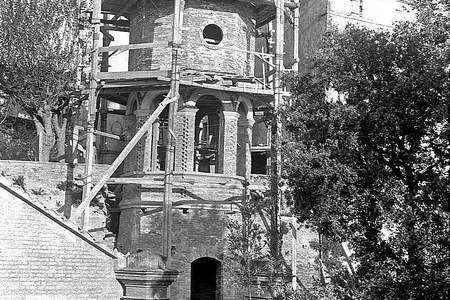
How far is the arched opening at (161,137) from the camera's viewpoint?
753 inches

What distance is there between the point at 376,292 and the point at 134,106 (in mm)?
12887

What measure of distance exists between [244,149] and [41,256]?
27.1 feet

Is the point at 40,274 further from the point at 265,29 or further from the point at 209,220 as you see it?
the point at 265,29

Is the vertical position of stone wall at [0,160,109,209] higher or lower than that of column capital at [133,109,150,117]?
lower

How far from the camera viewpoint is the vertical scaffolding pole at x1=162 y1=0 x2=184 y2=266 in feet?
54.7

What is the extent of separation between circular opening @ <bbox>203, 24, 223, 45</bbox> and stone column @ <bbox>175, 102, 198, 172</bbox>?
252 cm

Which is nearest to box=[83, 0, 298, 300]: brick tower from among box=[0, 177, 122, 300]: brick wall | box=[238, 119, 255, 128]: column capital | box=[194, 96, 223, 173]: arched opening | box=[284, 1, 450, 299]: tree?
box=[238, 119, 255, 128]: column capital

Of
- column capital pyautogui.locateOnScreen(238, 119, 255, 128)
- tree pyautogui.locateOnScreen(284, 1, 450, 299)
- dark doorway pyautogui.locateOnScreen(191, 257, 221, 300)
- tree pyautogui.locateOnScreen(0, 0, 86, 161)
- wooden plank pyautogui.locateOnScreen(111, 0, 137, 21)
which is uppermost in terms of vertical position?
wooden plank pyautogui.locateOnScreen(111, 0, 137, 21)

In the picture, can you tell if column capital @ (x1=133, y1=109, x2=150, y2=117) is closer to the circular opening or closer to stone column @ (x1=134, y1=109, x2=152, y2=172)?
stone column @ (x1=134, y1=109, x2=152, y2=172)

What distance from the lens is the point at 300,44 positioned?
26125 mm

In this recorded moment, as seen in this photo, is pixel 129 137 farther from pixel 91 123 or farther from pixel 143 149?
pixel 91 123

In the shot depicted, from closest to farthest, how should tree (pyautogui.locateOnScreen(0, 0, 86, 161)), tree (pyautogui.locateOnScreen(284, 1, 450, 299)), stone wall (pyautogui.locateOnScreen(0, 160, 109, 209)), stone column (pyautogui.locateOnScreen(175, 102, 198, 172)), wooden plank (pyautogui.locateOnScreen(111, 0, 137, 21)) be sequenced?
tree (pyautogui.locateOnScreen(284, 1, 450, 299)) → stone wall (pyautogui.locateOnScreen(0, 160, 109, 209)) → stone column (pyautogui.locateOnScreen(175, 102, 198, 172)) → wooden plank (pyautogui.locateOnScreen(111, 0, 137, 21)) → tree (pyautogui.locateOnScreen(0, 0, 86, 161))

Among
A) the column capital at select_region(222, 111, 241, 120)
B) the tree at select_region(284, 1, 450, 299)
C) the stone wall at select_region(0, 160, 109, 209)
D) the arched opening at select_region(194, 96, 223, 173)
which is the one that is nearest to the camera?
the tree at select_region(284, 1, 450, 299)

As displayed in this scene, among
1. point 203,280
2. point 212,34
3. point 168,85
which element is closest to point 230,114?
point 168,85
